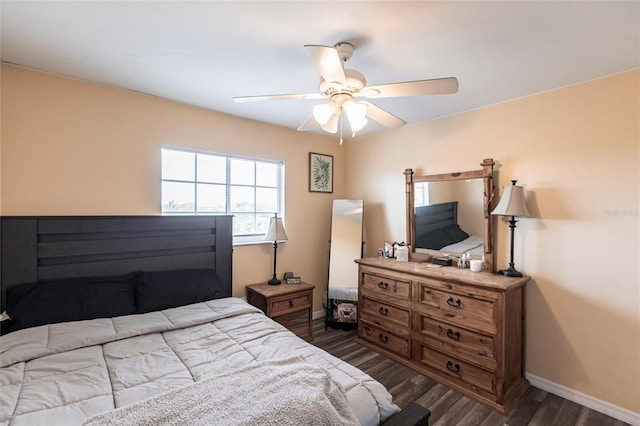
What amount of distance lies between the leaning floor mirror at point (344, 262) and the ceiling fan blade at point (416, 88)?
2.08 meters

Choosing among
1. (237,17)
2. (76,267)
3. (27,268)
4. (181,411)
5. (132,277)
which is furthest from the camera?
(132,277)

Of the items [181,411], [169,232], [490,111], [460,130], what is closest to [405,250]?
[460,130]

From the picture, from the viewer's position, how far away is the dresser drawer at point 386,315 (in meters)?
2.70

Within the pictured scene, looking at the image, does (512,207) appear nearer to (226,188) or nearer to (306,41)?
(306,41)

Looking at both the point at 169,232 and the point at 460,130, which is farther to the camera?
the point at 460,130

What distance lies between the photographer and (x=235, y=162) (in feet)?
10.3

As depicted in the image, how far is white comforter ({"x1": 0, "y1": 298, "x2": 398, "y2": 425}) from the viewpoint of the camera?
118 centimetres

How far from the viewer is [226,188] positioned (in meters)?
3.07

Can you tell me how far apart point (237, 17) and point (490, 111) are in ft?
7.60

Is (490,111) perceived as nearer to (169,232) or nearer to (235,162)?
(235,162)

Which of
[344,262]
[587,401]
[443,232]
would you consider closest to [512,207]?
[443,232]

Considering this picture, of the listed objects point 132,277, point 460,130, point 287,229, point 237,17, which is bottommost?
point 132,277

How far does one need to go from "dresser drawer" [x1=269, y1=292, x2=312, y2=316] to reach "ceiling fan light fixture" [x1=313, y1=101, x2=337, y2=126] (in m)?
1.83

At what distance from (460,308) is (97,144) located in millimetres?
3194
